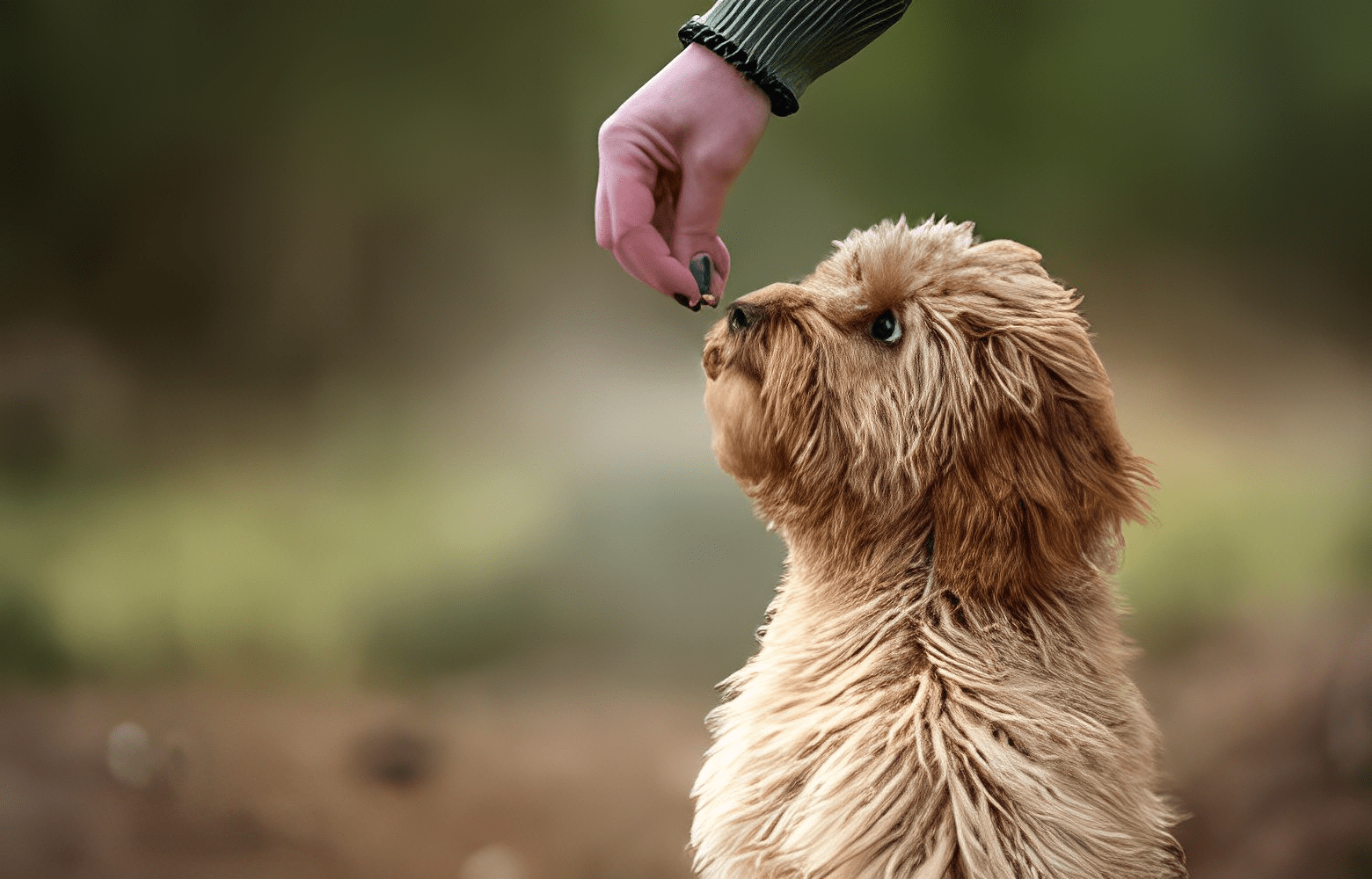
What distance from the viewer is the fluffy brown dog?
2.48 ft

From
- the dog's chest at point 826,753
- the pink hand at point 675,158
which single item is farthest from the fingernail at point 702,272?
the dog's chest at point 826,753

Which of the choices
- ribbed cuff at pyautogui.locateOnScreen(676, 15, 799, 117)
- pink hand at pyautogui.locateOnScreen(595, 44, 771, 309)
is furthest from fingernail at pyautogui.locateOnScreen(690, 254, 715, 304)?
ribbed cuff at pyautogui.locateOnScreen(676, 15, 799, 117)

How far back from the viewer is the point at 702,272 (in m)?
0.88

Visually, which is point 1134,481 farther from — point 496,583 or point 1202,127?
point 496,583

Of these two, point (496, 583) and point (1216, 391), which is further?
point (496, 583)

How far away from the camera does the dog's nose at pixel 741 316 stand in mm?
817

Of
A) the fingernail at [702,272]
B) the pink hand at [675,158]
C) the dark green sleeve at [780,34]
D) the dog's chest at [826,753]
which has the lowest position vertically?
the dog's chest at [826,753]

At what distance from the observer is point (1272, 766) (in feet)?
4.63

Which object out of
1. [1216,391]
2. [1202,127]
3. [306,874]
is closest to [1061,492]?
[1216,391]

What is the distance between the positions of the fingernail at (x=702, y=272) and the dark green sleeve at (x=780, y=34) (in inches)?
5.2

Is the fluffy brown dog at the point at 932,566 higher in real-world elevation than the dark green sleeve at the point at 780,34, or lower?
lower

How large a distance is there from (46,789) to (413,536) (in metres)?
0.66

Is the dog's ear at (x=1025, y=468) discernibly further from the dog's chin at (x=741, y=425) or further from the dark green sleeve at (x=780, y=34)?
the dark green sleeve at (x=780, y=34)

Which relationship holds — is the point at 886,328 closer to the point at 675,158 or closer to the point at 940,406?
the point at 940,406
